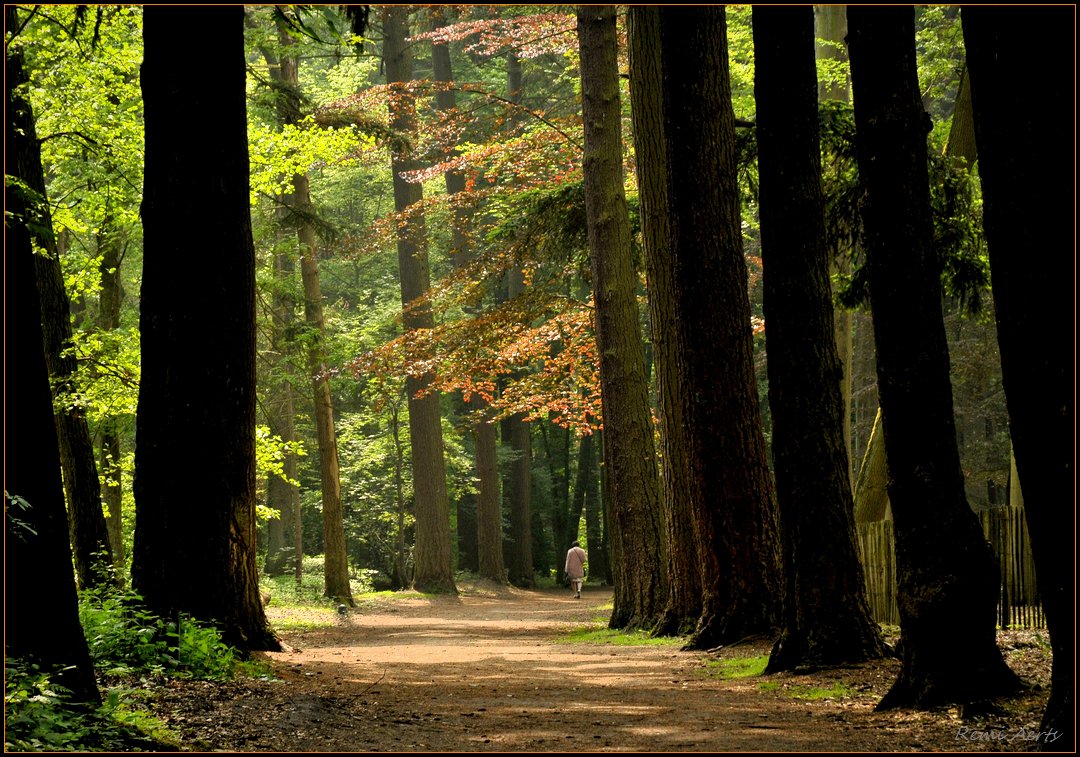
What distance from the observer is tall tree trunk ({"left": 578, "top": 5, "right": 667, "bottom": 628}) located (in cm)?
1445

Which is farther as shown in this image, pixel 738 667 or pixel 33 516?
pixel 738 667

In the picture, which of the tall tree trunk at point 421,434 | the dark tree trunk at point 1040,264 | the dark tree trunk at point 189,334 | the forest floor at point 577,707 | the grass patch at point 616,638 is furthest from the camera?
the tall tree trunk at point 421,434

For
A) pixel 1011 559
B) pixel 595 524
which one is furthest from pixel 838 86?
pixel 595 524

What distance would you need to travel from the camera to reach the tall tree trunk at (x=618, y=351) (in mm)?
14445

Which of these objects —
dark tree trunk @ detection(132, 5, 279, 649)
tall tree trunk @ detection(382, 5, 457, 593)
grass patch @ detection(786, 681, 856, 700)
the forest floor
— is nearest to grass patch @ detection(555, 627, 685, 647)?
the forest floor

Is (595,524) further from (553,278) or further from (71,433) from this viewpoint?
(71,433)

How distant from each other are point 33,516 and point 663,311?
8.82 metres

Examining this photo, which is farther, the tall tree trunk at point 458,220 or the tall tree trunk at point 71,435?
the tall tree trunk at point 458,220

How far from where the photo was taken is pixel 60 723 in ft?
16.3

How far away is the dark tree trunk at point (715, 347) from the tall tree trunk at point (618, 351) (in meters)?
3.37

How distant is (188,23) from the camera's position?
8797 mm

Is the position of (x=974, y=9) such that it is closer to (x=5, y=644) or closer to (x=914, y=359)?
(x=914, y=359)

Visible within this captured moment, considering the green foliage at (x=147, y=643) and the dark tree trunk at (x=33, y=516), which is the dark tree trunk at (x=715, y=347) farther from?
the dark tree trunk at (x=33, y=516)

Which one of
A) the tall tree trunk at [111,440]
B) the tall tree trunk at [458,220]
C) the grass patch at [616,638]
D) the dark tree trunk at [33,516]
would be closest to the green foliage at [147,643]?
the dark tree trunk at [33,516]
